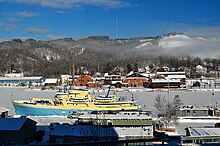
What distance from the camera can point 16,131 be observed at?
31.2 ft

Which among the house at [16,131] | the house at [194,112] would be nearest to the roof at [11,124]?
the house at [16,131]

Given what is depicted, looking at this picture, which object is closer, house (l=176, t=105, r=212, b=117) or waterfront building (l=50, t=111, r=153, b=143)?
waterfront building (l=50, t=111, r=153, b=143)

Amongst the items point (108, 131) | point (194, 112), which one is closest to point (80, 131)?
point (108, 131)

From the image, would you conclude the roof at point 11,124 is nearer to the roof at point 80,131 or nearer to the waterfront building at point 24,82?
the roof at point 80,131

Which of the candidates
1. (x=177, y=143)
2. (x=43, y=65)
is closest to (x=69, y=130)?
(x=177, y=143)

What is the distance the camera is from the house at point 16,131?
9.45m

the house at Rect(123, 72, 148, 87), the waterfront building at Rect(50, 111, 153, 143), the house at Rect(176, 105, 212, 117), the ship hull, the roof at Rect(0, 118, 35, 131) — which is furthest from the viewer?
the house at Rect(123, 72, 148, 87)

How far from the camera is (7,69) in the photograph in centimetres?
11050

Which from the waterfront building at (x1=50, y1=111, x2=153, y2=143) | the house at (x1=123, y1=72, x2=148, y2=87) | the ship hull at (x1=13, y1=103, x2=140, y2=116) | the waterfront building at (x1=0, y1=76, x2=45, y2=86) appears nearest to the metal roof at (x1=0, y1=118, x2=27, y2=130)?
the waterfront building at (x1=50, y1=111, x2=153, y2=143)

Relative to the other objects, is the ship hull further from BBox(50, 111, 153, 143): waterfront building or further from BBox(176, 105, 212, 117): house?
BBox(50, 111, 153, 143): waterfront building

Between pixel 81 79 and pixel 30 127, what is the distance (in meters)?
39.3

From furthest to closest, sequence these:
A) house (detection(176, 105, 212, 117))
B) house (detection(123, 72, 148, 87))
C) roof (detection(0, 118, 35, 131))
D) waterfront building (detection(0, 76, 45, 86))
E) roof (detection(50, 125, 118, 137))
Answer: waterfront building (detection(0, 76, 45, 86))
house (detection(123, 72, 148, 87))
house (detection(176, 105, 212, 117))
roof (detection(0, 118, 35, 131))
roof (detection(50, 125, 118, 137))

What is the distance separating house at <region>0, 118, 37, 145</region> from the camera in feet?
31.0

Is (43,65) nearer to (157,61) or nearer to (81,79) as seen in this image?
(157,61)
